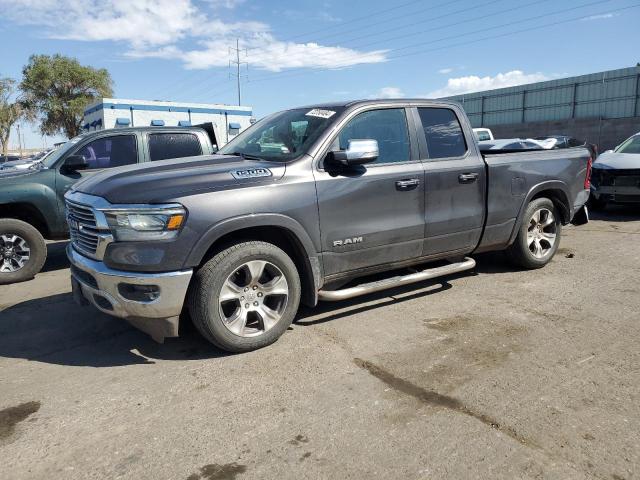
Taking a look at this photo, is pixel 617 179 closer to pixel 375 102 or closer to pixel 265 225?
pixel 375 102

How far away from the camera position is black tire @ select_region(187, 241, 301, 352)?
11.7 ft

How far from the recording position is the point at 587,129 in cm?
2572

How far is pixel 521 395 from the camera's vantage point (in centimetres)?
312

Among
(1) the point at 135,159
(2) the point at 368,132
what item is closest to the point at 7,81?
(1) the point at 135,159

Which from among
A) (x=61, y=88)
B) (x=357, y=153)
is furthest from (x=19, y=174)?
(x=61, y=88)

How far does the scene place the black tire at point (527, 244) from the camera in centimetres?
564

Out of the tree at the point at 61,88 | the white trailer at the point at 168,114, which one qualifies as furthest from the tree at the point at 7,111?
the white trailer at the point at 168,114

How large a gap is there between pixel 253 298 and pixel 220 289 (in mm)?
306

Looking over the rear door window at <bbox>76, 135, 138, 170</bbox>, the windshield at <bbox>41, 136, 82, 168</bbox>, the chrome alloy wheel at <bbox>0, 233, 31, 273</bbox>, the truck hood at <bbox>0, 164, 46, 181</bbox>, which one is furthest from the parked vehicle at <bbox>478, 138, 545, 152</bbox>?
the chrome alloy wheel at <bbox>0, 233, 31, 273</bbox>

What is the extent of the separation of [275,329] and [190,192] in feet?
4.01

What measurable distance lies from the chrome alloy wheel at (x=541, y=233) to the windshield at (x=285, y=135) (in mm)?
2836

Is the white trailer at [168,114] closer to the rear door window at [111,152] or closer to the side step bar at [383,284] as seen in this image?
the rear door window at [111,152]

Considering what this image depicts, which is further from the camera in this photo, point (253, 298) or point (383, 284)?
point (383, 284)

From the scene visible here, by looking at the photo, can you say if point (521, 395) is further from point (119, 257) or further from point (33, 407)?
point (33, 407)
